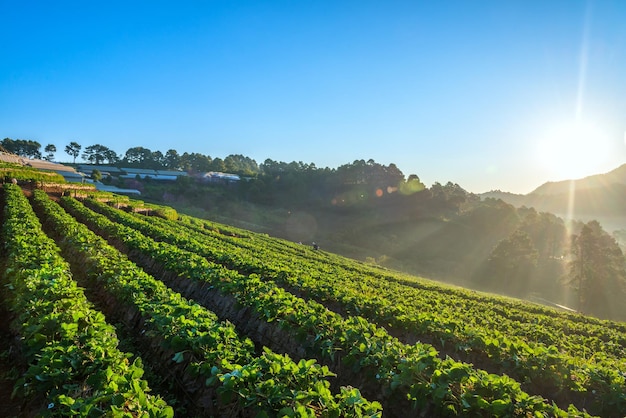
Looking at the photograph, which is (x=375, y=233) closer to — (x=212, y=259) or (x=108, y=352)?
(x=212, y=259)

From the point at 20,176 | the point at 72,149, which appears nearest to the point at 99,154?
the point at 72,149

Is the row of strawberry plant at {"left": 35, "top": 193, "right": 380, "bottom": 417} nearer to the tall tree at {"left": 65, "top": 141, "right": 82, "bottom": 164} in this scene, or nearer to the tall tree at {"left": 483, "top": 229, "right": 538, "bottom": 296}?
the tall tree at {"left": 483, "top": 229, "right": 538, "bottom": 296}

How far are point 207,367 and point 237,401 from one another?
3.20 ft

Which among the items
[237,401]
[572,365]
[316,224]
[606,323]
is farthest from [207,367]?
[316,224]

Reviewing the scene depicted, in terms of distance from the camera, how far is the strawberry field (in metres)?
5.07

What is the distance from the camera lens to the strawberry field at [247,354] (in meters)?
5.07

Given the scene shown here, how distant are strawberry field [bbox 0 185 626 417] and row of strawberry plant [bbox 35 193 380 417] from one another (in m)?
0.03

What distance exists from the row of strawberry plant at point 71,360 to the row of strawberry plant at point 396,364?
14.3 feet

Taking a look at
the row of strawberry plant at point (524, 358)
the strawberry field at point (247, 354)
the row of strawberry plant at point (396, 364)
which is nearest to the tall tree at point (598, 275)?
the strawberry field at point (247, 354)

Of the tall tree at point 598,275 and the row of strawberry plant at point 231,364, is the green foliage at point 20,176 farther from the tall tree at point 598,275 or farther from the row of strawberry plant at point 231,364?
the tall tree at point 598,275

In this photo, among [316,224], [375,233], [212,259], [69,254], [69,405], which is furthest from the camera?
[316,224]

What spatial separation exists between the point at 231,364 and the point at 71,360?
257 cm

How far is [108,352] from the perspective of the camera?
18.7 feet

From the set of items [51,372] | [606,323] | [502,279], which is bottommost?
[502,279]
